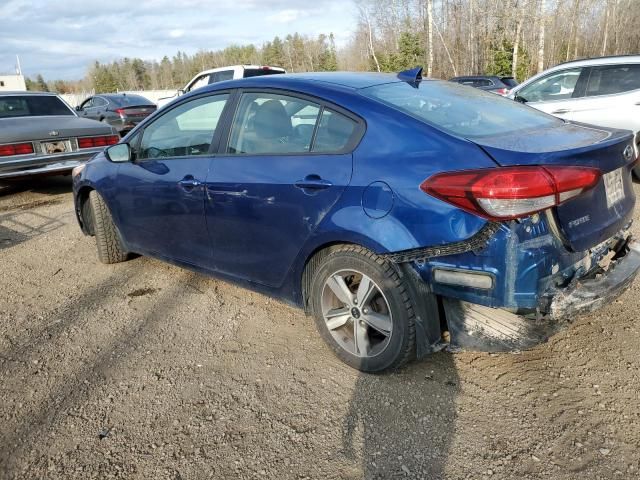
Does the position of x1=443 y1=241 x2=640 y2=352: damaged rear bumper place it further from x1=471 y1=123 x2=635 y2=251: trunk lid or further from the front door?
the front door

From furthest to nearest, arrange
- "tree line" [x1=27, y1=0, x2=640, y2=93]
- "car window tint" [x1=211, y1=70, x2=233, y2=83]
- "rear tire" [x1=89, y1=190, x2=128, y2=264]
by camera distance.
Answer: "tree line" [x1=27, y1=0, x2=640, y2=93] → "car window tint" [x1=211, y1=70, x2=233, y2=83] → "rear tire" [x1=89, y1=190, x2=128, y2=264]

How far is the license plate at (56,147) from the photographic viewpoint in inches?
293

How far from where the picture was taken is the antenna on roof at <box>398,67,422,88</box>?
3324 millimetres

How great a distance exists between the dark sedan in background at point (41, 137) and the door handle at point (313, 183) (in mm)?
5865

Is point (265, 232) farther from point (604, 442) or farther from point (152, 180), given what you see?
point (604, 442)

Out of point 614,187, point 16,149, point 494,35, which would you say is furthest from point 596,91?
point 494,35

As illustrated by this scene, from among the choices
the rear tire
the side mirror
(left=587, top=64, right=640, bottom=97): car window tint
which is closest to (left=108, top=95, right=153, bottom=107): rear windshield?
the rear tire

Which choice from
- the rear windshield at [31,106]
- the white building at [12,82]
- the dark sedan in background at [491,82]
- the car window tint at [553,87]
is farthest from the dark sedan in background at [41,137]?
the white building at [12,82]

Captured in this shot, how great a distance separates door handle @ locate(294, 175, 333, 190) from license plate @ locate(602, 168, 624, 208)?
142 cm

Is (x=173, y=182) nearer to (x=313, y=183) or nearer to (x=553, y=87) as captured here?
(x=313, y=183)

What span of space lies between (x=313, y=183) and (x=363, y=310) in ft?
2.44

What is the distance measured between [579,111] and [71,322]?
6.94 meters

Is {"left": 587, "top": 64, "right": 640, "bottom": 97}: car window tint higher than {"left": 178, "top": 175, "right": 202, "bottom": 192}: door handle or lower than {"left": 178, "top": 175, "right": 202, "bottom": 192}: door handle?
higher

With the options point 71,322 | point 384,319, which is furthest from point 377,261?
point 71,322
